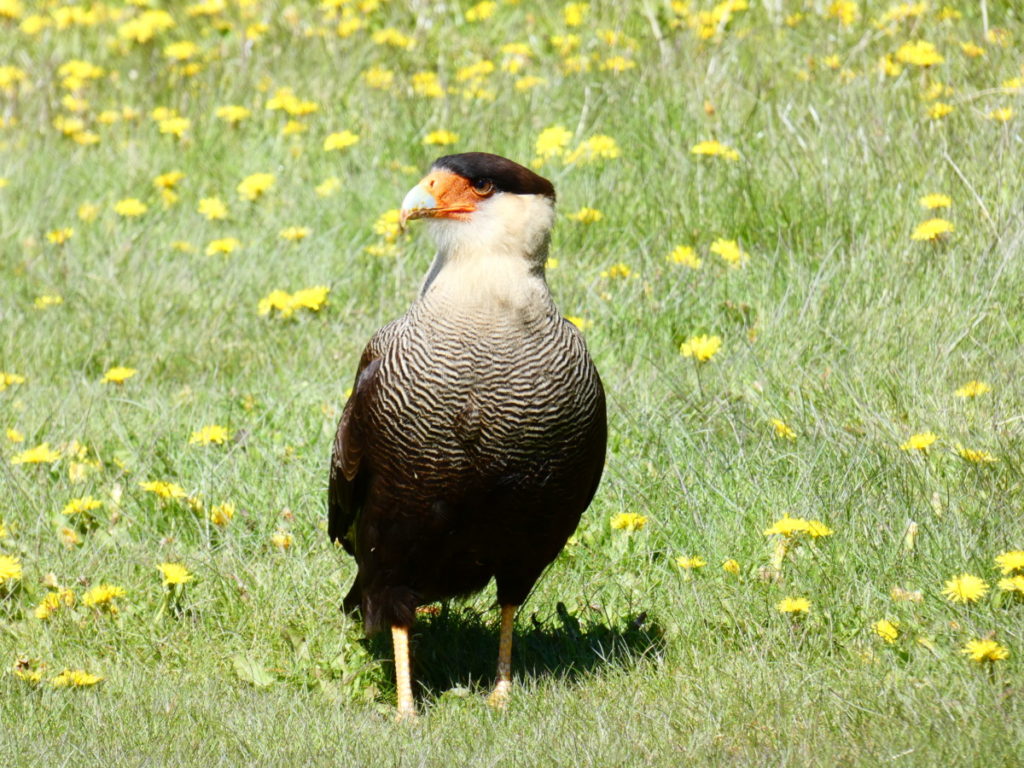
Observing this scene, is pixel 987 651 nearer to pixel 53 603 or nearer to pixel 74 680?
pixel 74 680

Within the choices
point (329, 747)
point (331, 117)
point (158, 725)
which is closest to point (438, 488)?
point (329, 747)

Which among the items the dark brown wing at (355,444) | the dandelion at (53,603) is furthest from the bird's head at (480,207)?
the dandelion at (53,603)

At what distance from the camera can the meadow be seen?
3547 mm

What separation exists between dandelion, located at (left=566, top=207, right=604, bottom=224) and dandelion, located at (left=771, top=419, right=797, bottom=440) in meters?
1.62

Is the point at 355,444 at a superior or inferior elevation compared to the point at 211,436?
superior

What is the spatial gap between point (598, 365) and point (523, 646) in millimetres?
1325

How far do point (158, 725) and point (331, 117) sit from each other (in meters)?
4.03

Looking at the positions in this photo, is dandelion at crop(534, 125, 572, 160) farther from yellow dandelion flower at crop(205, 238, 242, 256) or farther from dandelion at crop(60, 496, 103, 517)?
dandelion at crop(60, 496, 103, 517)

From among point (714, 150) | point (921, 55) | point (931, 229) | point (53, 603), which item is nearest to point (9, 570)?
point (53, 603)

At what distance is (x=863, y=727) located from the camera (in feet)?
10.6

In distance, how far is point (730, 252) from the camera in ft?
17.5

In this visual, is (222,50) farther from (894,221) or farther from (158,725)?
(158,725)

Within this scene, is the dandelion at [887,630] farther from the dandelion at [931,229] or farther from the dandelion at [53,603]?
the dandelion at [53,603]

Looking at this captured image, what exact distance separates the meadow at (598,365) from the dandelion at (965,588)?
0.01 meters
